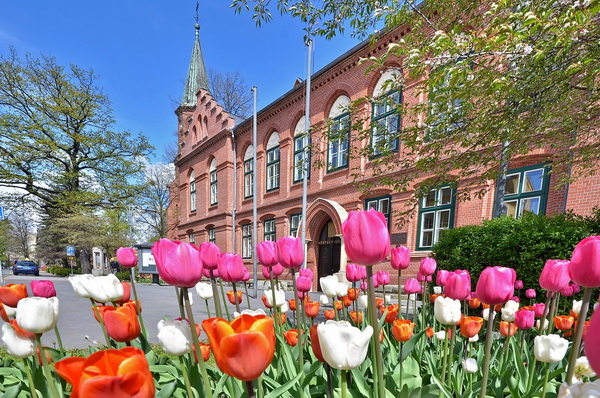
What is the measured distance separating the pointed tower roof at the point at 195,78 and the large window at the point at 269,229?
13.0 m

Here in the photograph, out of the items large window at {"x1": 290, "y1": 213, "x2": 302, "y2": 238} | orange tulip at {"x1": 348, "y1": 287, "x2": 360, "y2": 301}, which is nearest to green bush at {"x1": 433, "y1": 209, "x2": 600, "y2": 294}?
orange tulip at {"x1": 348, "y1": 287, "x2": 360, "y2": 301}

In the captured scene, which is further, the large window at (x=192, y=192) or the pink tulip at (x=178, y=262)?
the large window at (x=192, y=192)

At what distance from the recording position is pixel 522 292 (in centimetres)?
455

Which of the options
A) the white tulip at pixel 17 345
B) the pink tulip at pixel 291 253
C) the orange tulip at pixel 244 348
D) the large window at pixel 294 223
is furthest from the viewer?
the large window at pixel 294 223

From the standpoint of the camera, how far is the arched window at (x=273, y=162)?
1511 cm

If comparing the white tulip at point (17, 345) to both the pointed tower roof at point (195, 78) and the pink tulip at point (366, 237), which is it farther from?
Answer: the pointed tower roof at point (195, 78)

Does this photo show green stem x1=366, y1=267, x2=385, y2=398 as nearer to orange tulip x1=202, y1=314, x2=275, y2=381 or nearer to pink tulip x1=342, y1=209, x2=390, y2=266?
pink tulip x1=342, y1=209, x2=390, y2=266

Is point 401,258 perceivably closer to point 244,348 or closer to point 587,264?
point 587,264

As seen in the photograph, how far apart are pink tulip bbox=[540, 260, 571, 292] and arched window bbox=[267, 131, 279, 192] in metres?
14.0

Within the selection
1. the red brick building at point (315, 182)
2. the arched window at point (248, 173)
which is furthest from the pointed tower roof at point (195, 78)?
the arched window at point (248, 173)

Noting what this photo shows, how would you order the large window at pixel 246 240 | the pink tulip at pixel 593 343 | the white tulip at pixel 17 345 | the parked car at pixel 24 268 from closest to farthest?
1. the pink tulip at pixel 593 343
2. the white tulip at pixel 17 345
3. the large window at pixel 246 240
4. the parked car at pixel 24 268

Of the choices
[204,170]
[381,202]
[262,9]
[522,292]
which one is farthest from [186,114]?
[522,292]

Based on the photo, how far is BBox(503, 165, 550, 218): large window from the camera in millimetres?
7191

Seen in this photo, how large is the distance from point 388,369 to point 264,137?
48.1ft
